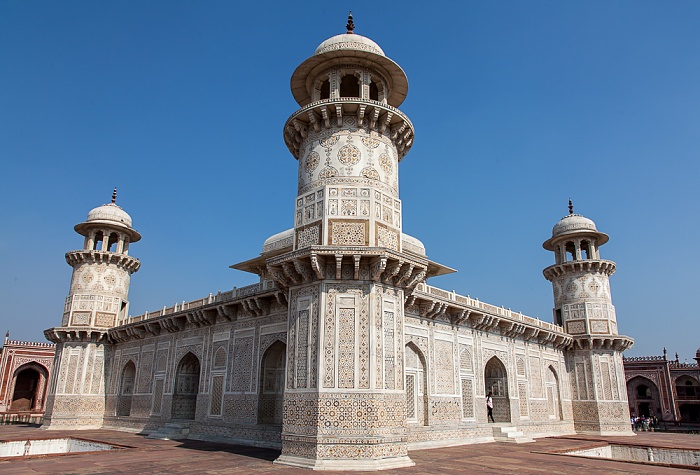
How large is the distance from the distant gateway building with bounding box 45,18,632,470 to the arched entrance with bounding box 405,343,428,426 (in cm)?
4

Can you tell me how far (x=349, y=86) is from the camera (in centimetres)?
1494

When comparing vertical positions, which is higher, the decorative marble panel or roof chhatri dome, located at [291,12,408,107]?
roof chhatri dome, located at [291,12,408,107]

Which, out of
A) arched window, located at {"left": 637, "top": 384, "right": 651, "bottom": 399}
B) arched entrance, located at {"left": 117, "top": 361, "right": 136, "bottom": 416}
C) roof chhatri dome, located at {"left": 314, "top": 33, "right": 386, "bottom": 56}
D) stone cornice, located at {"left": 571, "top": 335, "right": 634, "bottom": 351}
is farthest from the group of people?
roof chhatri dome, located at {"left": 314, "top": 33, "right": 386, "bottom": 56}

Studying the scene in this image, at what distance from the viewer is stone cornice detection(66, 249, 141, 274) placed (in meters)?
23.6

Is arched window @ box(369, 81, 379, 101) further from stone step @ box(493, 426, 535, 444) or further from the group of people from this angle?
the group of people

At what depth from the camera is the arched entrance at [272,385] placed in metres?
15.4

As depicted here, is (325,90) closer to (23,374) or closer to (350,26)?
(350,26)

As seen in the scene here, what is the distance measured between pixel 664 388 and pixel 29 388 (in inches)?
1819

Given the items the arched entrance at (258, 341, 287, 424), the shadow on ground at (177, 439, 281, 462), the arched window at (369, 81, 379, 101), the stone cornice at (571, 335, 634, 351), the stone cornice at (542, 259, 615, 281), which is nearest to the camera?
the shadow on ground at (177, 439, 281, 462)

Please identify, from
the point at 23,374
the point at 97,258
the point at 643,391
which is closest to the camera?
the point at 97,258

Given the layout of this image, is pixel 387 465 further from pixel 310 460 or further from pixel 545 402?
pixel 545 402

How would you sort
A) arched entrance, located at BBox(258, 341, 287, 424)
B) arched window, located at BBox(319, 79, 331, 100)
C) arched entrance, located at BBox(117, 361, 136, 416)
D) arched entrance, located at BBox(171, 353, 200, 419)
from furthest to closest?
arched entrance, located at BBox(117, 361, 136, 416) < arched entrance, located at BBox(171, 353, 200, 419) < arched entrance, located at BBox(258, 341, 287, 424) < arched window, located at BBox(319, 79, 331, 100)

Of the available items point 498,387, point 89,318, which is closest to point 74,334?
point 89,318

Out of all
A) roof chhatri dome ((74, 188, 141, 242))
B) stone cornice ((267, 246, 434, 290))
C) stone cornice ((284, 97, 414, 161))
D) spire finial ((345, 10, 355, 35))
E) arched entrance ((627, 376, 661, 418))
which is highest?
spire finial ((345, 10, 355, 35))
